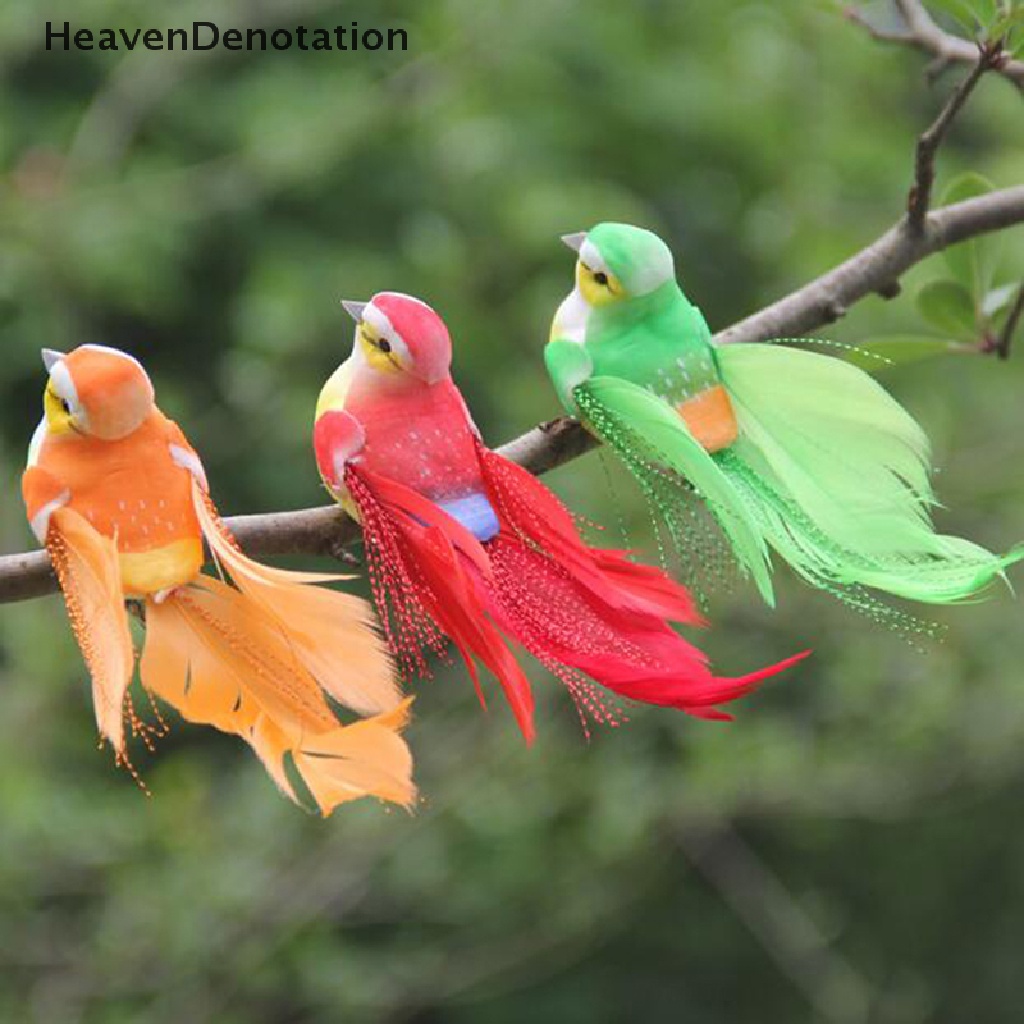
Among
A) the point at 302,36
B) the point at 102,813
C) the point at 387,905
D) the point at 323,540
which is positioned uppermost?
the point at 323,540

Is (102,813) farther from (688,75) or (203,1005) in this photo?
(688,75)

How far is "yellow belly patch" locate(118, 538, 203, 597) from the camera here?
0.66m

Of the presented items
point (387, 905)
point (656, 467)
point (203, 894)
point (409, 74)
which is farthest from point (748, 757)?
point (656, 467)

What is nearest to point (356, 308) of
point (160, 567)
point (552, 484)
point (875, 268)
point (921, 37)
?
point (160, 567)

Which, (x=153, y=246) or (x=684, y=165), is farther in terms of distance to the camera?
(x=684, y=165)

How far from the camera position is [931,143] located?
0.83m

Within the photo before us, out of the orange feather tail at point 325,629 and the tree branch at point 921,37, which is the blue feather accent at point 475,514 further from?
the tree branch at point 921,37

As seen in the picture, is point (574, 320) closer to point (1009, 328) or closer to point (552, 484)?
point (1009, 328)

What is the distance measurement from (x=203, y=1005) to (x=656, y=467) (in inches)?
64.6

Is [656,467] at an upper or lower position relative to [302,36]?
upper

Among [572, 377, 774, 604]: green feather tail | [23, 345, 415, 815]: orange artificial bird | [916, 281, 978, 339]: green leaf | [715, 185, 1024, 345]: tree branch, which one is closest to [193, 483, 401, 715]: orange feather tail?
[23, 345, 415, 815]: orange artificial bird

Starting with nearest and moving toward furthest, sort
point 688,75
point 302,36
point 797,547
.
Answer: point 797,547
point 302,36
point 688,75

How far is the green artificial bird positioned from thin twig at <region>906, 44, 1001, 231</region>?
158 millimetres

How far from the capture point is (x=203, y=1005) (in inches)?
84.9
